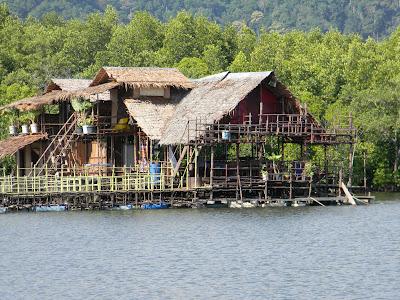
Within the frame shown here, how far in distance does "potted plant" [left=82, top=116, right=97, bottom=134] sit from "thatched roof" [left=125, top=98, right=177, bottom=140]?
2.01 m

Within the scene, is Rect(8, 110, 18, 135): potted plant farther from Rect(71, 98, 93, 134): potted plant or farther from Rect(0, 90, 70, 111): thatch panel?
Rect(71, 98, 93, 134): potted plant

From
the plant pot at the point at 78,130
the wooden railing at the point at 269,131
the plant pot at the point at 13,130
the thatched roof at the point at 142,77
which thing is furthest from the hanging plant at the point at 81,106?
the wooden railing at the point at 269,131

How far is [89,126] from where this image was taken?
196 ft

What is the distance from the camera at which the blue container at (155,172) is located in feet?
180

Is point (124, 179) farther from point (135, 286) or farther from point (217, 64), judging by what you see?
point (217, 64)

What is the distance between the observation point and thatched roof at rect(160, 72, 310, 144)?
182 feet

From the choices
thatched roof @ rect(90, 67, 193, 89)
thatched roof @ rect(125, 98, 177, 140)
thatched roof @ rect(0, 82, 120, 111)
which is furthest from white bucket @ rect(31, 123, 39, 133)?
thatched roof @ rect(125, 98, 177, 140)

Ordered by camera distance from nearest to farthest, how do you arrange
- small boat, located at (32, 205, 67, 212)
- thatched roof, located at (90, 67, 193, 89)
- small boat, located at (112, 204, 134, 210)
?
small boat, located at (112, 204, 134, 210), small boat, located at (32, 205, 67, 212), thatched roof, located at (90, 67, 193, 89)

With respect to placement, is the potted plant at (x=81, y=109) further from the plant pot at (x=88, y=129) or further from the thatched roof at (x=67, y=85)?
the thatched roof at (x=67, y=85)

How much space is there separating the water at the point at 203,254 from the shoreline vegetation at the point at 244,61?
55.4ft

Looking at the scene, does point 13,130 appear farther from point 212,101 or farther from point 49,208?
point 212,101

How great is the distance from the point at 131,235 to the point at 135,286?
1119 cm

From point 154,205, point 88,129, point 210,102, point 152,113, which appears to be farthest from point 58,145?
point 210,102

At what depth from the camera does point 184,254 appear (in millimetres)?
38875
